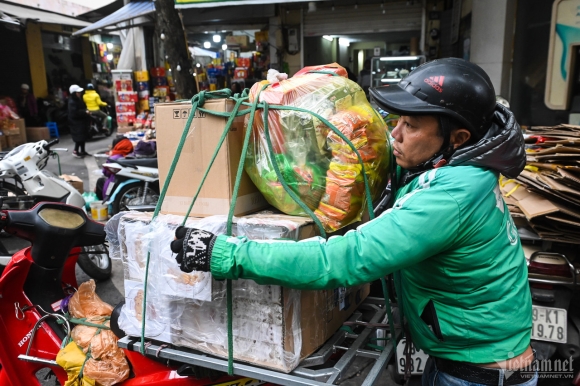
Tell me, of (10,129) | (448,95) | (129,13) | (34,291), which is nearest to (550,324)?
(448,95)

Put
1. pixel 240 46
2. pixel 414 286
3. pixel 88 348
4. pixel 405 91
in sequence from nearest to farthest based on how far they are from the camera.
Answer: pixel 405 91 < pixel 414 286 < pixel 88 348 < pixel 240 46

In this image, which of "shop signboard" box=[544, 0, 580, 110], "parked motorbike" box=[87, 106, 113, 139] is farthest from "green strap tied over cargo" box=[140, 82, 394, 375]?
"parked motorbike" box=[87, 106, 113, 139]

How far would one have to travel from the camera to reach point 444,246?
138 centimetres

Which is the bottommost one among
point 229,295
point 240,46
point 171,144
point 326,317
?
point 326,317

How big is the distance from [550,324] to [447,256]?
5.24 feet

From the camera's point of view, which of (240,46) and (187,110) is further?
(240,46)

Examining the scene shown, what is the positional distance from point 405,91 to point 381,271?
584 millimetres

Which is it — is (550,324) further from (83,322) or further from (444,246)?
(83,322)

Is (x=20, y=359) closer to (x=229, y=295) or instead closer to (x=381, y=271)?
(x=229, y=295)

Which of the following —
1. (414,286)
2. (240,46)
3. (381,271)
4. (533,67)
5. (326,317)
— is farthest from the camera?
(240,46)

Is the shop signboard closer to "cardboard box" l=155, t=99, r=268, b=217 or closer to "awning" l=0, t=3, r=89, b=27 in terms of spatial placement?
"cardboard box" l=155, t=99, r=268, b=217

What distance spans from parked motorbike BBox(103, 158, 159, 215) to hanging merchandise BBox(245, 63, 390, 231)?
16.5ft

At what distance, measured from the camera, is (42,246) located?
2564 mm

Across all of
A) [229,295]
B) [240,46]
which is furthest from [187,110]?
[240,46]
